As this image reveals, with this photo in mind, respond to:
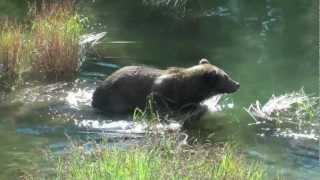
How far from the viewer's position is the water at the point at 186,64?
972 centimetres

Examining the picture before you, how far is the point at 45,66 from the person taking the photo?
12539 millimetres

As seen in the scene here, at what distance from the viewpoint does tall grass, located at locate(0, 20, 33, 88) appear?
39.4 ft

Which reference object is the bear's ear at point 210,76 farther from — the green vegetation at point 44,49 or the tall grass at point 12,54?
the tall grass at point 12,54

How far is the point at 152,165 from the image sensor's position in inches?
255

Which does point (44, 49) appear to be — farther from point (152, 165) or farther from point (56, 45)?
point (152, 165)

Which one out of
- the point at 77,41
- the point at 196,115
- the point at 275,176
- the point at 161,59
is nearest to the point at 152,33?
the point at 161,59

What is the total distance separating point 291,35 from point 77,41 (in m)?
5.40

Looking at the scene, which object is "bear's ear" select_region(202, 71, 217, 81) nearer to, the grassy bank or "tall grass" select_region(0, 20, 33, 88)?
"tall grass" select_region(0, 20, 33, 88)

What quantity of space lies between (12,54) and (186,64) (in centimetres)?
326

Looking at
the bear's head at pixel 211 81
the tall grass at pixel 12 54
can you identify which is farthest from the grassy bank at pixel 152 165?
the tall grass at pixel 12 54

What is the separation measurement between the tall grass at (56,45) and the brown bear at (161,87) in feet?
4.66

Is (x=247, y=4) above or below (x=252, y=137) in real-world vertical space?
above

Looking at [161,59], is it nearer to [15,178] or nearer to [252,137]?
[252,137]

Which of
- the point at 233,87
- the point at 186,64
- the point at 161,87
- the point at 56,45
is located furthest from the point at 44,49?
the point at 233,87
